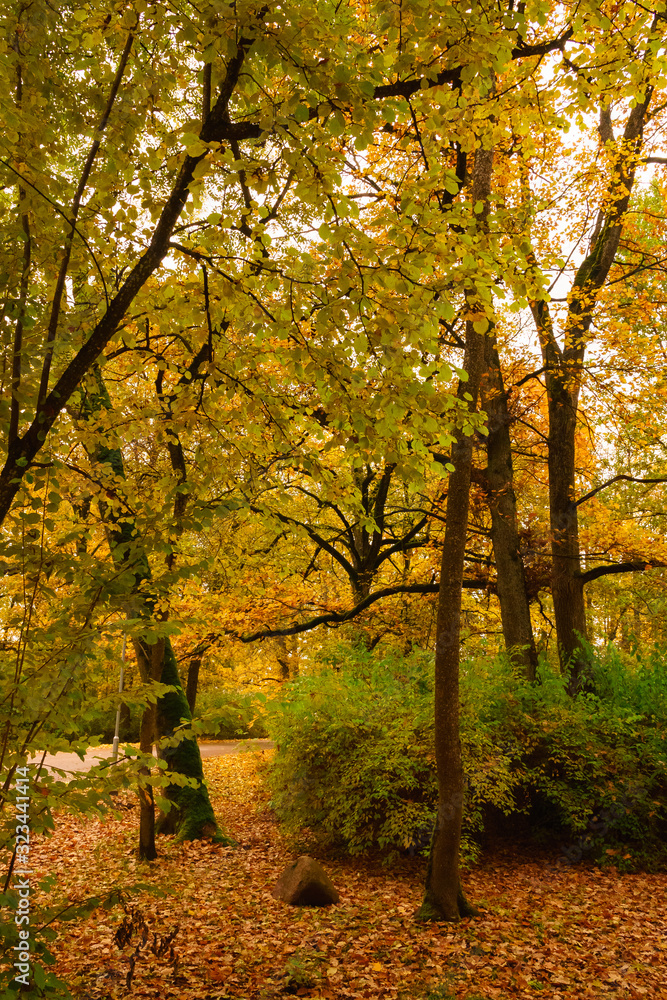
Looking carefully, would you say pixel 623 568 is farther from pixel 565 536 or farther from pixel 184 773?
pixel 184 773

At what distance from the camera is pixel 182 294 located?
4.52 metres

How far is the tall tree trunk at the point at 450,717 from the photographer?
5.26 m

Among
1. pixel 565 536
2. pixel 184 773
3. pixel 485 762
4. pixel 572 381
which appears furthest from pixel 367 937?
pixel 572 381

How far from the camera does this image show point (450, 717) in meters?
5.40

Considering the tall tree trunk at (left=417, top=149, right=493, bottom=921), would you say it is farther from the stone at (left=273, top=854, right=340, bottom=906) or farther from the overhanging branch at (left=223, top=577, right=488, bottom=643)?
the overhanging branch at (left=223, top=577, right=488, bottom=643)

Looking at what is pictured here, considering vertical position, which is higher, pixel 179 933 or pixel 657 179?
pixel 657 179

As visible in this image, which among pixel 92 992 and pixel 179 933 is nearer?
pixel 92 992

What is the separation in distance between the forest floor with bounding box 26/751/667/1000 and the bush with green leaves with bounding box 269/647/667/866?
0.43 m

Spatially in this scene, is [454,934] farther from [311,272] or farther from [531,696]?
[311,272]

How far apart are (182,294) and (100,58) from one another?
1.43 metres

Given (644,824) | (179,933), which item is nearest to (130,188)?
(179,933)

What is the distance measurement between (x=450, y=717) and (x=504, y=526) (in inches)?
205

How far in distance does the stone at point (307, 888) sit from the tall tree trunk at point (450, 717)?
1.03m

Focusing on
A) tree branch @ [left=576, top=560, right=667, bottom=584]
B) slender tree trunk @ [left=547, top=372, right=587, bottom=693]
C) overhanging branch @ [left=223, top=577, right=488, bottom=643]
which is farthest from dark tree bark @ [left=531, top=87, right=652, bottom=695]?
overhanging branch @ [left=223, top=577, right=488, bottom=643]
